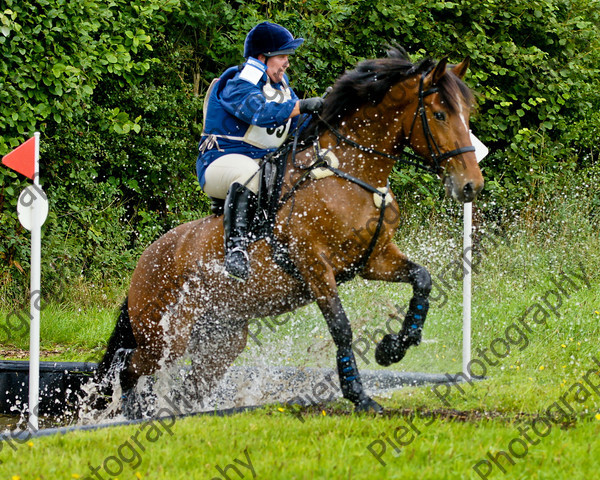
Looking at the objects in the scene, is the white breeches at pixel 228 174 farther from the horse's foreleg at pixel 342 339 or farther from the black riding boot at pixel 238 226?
the horse's foreleg at pixel 342 339

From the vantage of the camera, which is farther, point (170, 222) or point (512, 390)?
point (170, 222)

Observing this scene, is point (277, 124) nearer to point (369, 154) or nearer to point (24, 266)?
point (369, 154)

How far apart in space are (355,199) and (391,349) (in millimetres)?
924

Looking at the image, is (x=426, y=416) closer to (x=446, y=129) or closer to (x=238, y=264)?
(x=238, y=264)

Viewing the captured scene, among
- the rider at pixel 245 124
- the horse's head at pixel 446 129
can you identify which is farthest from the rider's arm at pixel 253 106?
the horse's head at pixel 446 129

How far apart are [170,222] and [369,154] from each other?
231 inches

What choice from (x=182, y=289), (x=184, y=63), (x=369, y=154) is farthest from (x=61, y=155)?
(x=369, y=154)

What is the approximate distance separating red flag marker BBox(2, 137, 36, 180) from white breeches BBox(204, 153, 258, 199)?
45.4 inches

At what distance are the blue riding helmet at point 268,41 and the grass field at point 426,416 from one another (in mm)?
2144

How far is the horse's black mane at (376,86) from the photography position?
4.24m

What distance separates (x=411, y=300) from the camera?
14.9 feet

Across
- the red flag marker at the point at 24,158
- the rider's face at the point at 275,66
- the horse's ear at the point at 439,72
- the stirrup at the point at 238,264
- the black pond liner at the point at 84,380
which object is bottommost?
the black pond liner at the point at 84,380

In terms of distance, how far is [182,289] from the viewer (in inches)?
207

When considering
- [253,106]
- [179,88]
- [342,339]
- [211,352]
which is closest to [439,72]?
[253,106]
